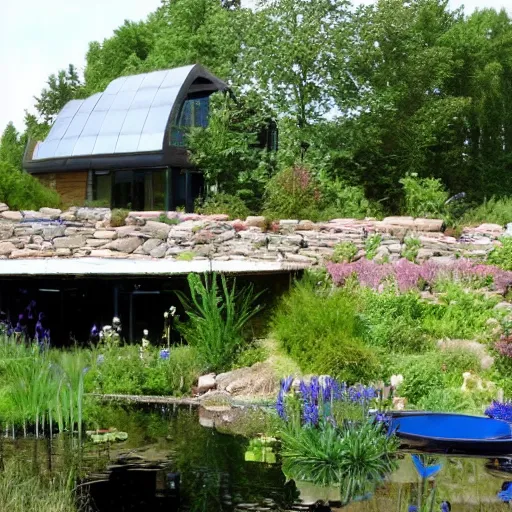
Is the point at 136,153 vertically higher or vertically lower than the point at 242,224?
higher

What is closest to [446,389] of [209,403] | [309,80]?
[209,403]

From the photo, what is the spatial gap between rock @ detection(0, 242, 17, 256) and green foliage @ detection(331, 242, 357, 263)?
6.87 meters

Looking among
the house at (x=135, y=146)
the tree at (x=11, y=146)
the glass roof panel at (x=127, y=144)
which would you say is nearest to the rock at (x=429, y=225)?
the house at (x=135, y=146)

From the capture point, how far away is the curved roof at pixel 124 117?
27.3 meters

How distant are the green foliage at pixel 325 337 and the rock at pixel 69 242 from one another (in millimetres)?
6682

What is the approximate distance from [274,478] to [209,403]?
160 inches

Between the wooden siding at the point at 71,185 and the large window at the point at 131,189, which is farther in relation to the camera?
the wooden siding at the point at 71,185

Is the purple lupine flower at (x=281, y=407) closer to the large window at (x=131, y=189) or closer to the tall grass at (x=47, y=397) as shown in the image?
the tall grass at (x=47, y=397)

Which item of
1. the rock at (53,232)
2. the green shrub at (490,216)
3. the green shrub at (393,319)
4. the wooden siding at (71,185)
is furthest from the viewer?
the wooden siding at (71,185)

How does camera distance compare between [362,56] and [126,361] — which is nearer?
[126,361]

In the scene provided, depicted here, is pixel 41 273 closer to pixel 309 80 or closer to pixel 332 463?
pixel 332 463

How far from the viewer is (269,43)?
88.1ft

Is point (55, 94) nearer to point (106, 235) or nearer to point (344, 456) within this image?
point (106, 235)

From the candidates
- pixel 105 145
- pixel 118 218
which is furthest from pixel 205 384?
pixel 105 145
